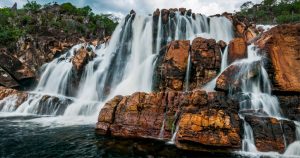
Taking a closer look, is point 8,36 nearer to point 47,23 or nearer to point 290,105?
point 47,23

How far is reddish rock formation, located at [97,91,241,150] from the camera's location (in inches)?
621

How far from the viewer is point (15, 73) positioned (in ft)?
124

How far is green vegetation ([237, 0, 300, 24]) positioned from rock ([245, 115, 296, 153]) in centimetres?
4698

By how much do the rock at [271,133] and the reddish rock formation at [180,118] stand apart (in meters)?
1.09

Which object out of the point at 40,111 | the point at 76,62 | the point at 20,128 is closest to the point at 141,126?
the point at 20,128

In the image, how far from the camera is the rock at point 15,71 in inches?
1473

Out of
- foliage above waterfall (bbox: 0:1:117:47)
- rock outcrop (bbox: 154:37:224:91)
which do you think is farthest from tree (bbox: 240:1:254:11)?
rock outcrop (bbox: 154:37:224:91)

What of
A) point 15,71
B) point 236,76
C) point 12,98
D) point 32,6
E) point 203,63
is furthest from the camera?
point 32,6

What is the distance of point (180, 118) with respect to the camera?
17312mm

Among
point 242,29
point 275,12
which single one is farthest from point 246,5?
point 242,29

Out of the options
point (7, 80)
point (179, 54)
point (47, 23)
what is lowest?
point (7, 80)

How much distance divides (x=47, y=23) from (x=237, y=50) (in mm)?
42954

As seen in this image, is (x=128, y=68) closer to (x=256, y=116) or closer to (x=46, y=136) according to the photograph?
(x=46, y=136)

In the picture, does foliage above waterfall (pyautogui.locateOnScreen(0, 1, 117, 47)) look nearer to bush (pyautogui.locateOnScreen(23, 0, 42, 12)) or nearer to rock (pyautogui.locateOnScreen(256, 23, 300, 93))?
bush (pyautogui.locateOnScreen(23, 0, 42, 12))
